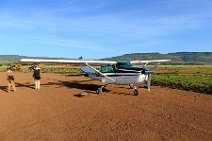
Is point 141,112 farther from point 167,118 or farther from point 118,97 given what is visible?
point 118,97

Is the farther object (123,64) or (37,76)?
(37,76)

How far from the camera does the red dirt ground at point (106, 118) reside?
988cm

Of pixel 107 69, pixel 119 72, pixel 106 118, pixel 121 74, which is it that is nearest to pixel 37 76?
pixel 107 69

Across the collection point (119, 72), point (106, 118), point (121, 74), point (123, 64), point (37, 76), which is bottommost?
point (106, 118)

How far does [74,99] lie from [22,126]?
261 inches

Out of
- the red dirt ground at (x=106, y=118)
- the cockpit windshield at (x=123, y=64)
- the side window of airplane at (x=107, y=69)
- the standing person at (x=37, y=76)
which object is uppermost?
the cockpit windshield at (x=123, y=64)

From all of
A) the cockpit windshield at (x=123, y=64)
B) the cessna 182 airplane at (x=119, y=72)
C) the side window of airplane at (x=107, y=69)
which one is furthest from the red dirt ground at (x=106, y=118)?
the side window of airplane at (x=107, y=69)

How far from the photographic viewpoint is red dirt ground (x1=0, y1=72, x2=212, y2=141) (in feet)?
32.4

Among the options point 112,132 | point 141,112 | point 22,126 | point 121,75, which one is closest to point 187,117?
point 141,112

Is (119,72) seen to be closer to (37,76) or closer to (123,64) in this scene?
(123,64)

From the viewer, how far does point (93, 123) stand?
1155 cm

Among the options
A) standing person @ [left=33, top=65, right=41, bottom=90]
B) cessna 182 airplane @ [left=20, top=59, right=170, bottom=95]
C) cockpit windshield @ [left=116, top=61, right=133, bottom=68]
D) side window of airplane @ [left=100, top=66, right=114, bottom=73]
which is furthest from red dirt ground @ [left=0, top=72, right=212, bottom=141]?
standing person @ [left=33, top=65, right=41, bottom=90]

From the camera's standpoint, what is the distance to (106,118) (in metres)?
12.4

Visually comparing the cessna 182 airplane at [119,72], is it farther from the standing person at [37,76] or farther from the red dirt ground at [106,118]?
the red dirt ground at [106,118]
